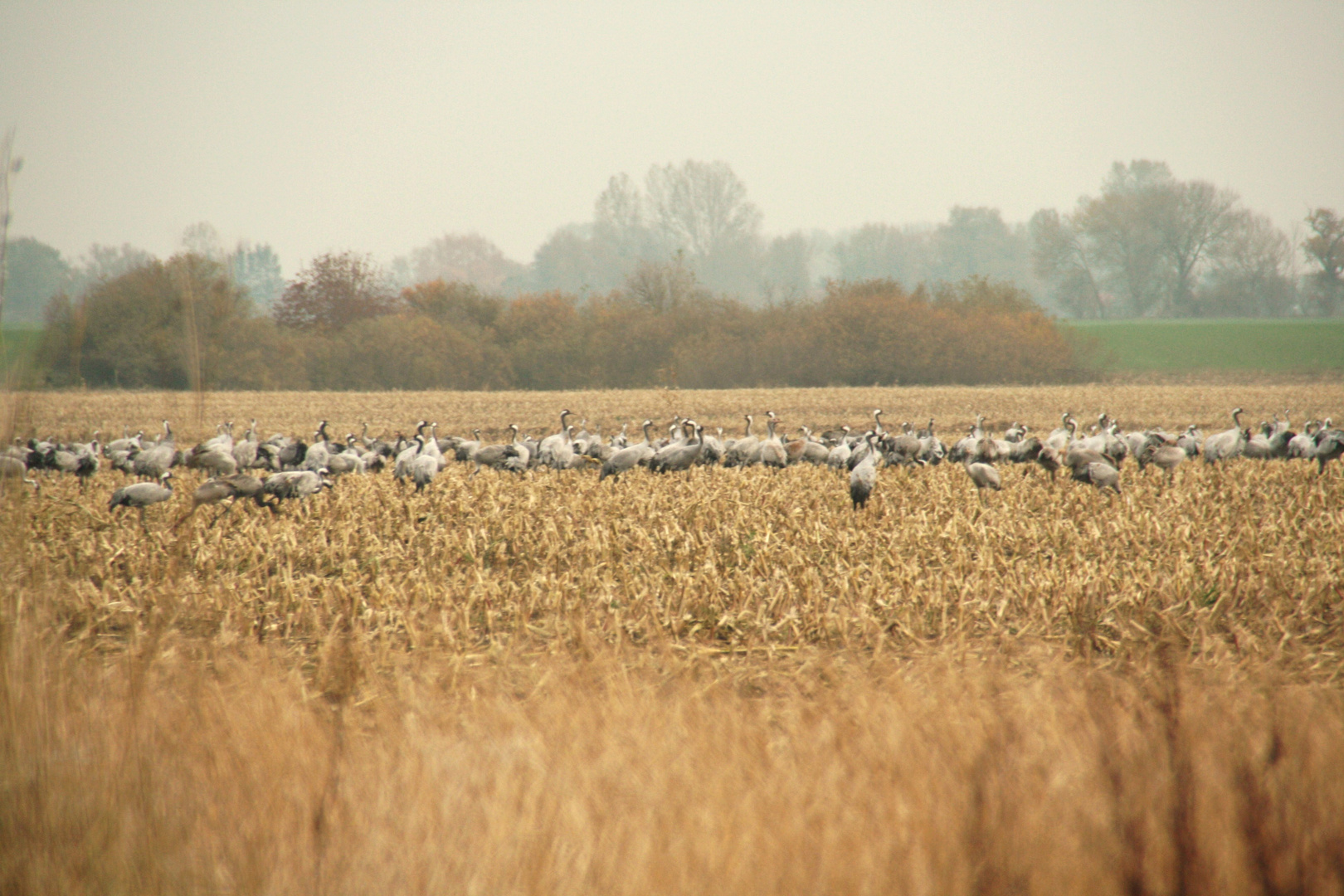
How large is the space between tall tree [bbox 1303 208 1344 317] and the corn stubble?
235 feet

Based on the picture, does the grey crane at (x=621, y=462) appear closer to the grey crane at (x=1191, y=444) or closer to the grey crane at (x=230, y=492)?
the grey crane at (x=230, y=492)

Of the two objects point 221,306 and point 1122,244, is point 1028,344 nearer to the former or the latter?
point 1122,244

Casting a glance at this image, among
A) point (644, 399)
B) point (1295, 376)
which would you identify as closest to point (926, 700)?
point (644, 399)

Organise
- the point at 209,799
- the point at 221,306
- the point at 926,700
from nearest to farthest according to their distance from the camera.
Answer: the point at 209,799, the point at 926,700, the point at 221,306

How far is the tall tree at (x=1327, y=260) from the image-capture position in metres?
63.4

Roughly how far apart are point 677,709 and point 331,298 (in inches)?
1971

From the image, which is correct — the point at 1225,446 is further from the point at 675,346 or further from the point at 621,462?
the point at 675,346

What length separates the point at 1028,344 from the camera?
138 ft

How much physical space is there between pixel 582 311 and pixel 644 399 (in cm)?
1857

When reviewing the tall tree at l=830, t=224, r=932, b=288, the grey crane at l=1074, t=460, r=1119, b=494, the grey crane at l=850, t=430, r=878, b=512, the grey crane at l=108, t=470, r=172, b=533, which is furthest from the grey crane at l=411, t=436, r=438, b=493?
the tall tree at l=830, t=224, r=932, b=288

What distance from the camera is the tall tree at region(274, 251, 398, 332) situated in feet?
159

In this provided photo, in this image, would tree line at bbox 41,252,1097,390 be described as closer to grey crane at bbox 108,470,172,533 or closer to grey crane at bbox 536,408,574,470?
grey crane at bbox 536,408,574,470

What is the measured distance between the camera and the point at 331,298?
160 feet

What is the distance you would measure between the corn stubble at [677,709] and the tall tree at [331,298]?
44.1m
